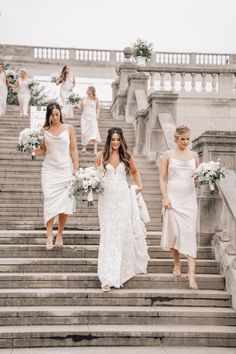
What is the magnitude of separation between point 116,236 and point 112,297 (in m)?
0.76

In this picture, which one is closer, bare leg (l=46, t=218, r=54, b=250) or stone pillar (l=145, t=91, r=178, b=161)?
bare leg (l=46, t=218, r=54, b=250)

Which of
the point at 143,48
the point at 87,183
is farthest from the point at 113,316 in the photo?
the point at 143,48

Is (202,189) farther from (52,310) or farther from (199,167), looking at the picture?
(52,310)

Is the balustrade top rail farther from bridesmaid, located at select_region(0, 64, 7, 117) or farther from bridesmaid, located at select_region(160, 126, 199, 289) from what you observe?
bridesmaid, located at select_region(160, 126, 199, 289)

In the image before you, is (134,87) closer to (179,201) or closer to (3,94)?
(3,94)

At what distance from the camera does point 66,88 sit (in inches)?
811

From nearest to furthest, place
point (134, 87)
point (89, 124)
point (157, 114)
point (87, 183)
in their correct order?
point (87, 183) → point (157, 114) → point (89, 124) → point (134, 87)

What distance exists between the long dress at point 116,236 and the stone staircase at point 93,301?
0.55ft

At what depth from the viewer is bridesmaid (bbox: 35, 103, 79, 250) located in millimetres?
9812

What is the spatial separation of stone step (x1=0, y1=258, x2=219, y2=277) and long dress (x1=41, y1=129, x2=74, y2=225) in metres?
0.62

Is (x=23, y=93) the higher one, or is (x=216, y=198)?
(x=23, y=93)

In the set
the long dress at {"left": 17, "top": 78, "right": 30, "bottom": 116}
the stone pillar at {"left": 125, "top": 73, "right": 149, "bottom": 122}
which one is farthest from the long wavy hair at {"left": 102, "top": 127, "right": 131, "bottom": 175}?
the long dress at {"left": 17, "top": 78, "right": 30, "bottom": 116}

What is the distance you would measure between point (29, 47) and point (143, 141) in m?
23.3

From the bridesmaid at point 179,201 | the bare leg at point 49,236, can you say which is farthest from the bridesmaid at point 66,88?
the bridesmaid at point 179,201
